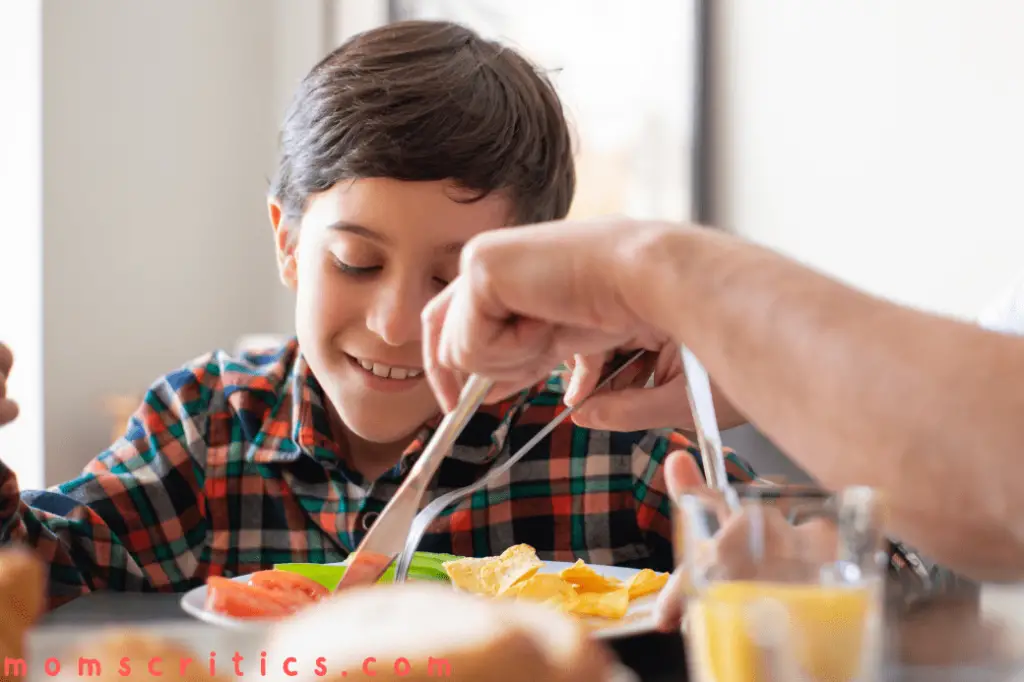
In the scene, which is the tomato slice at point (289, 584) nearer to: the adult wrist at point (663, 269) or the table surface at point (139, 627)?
the table surface at point (139, 627)

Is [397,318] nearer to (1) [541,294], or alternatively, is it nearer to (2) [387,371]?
(2) [387,371]

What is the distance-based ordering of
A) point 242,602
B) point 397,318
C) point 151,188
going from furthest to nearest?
1. point 151,188
2. point 397,318
3. point 242,602

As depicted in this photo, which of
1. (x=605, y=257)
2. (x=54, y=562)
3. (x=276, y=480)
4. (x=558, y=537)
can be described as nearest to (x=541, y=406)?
(x=558, y=537)

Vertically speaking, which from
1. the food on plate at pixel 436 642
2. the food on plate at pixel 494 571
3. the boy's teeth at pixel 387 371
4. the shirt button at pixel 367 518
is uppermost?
the food on plate at pixel 436 642

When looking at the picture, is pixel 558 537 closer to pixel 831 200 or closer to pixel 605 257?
pixel 605 257

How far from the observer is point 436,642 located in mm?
314

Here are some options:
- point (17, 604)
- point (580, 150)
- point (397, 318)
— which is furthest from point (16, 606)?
point (580, 150)

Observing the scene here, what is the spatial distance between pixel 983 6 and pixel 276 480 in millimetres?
1969

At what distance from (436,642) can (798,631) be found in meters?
0.13

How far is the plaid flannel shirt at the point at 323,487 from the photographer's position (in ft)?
3.92

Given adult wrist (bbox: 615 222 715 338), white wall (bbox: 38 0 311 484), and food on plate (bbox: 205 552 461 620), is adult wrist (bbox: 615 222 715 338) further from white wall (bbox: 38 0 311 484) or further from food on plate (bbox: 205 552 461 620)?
white wall (bbox: 38 0 311 484)

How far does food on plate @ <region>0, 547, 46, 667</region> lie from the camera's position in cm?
33

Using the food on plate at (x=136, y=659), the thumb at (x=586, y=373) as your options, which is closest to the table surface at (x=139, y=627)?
the food on plate at (x=136, y=659)

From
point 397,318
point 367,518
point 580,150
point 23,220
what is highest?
point 580,150
